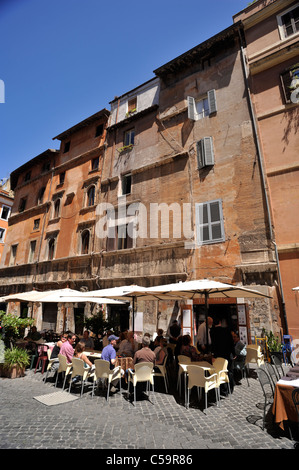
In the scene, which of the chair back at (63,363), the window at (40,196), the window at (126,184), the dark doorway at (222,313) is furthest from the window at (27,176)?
the chair back at (63,363)

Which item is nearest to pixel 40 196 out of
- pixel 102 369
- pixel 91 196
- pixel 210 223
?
pixel 91 196

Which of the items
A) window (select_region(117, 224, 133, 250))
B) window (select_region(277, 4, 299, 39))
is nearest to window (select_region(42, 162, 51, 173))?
window (select_region(117, 224, 133, 250))

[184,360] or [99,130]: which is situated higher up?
[99,130]

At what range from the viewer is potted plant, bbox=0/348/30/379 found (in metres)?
7.65

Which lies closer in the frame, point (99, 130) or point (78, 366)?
point (78, 366)

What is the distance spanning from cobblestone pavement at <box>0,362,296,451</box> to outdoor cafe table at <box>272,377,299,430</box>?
0.92 ft

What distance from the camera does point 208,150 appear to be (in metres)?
12.8

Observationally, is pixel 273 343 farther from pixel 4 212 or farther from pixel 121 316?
pixel 4 212

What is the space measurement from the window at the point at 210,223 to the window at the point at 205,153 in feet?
7.09

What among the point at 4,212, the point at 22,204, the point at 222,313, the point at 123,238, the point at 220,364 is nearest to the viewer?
the point at 220,364

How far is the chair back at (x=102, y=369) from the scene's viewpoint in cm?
591

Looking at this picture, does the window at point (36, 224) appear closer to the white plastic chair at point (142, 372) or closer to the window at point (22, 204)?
the window at point (22, 204)

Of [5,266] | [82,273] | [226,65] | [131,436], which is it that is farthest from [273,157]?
[5,266]

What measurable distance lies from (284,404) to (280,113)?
459 inches
